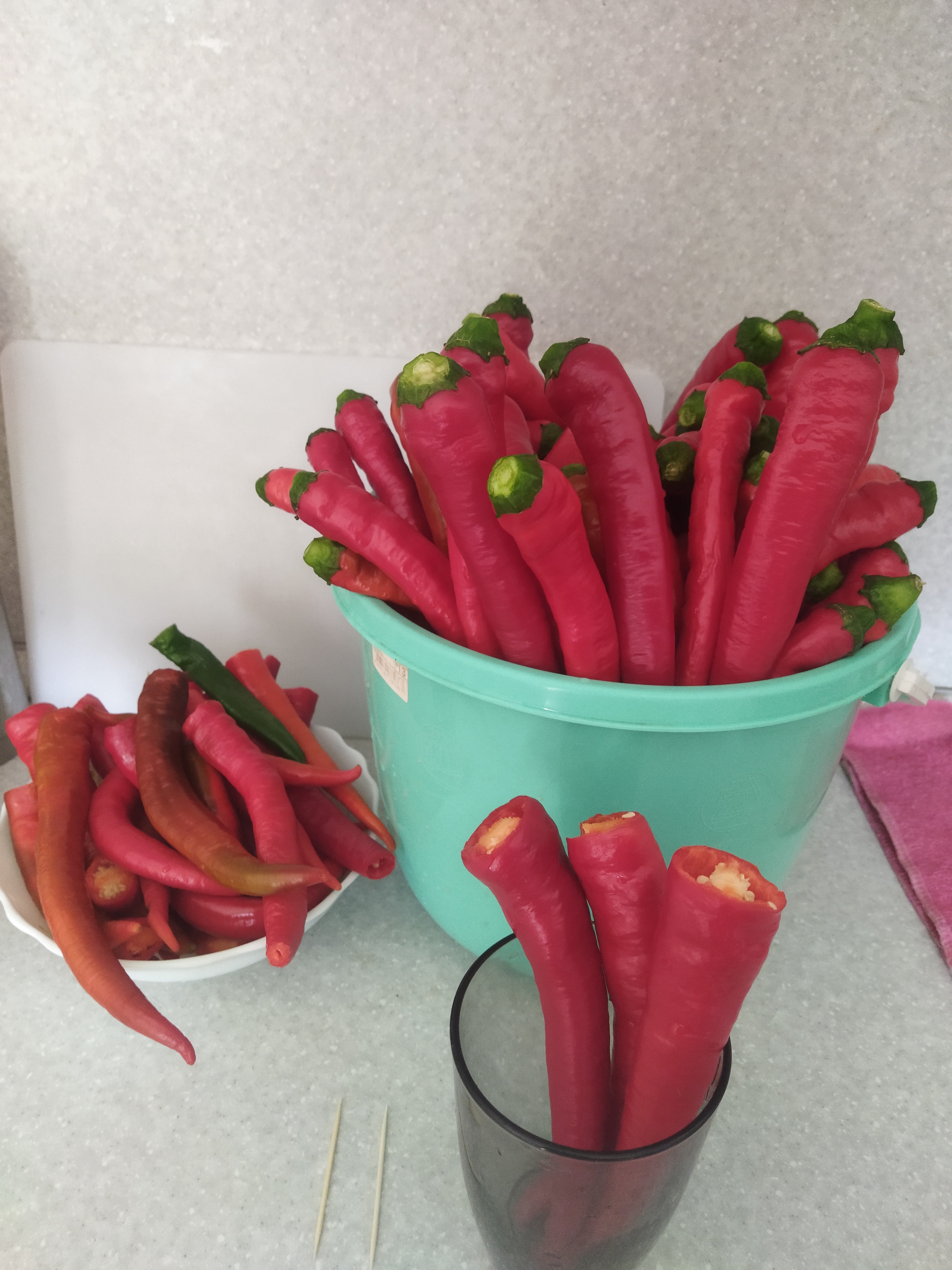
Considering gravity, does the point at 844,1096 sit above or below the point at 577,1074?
below

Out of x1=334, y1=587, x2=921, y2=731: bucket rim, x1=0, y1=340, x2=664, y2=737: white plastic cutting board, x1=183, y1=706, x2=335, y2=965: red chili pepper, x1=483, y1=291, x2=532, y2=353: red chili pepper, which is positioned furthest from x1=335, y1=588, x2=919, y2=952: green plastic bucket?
x1=0, y1=340, x2=664, y2=737: white plastic cutting board

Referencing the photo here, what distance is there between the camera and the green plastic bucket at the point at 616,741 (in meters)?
0.41

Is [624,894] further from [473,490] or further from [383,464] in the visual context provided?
[383,464]

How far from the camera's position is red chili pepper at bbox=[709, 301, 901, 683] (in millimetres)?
370

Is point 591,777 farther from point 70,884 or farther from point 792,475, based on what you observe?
point 70,884

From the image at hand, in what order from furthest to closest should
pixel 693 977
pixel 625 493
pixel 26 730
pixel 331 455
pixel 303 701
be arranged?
pixel 303 701, pixel 26 730, pixel 331 455, pixel 625 493, pixel 693 977

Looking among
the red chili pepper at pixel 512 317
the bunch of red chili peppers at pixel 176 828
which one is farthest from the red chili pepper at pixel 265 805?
the red chili pepper at pixel 512 317

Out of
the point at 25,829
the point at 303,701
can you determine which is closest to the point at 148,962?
the point at 25,829

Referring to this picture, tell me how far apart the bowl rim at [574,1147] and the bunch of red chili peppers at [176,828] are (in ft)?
0.53

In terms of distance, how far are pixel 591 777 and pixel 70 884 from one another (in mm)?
356

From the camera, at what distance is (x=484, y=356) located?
40 centimetres

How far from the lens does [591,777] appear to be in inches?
17.4

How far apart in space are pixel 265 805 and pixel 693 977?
0.35 metres

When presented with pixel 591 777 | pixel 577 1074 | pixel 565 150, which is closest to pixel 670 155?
pixel 565 150
